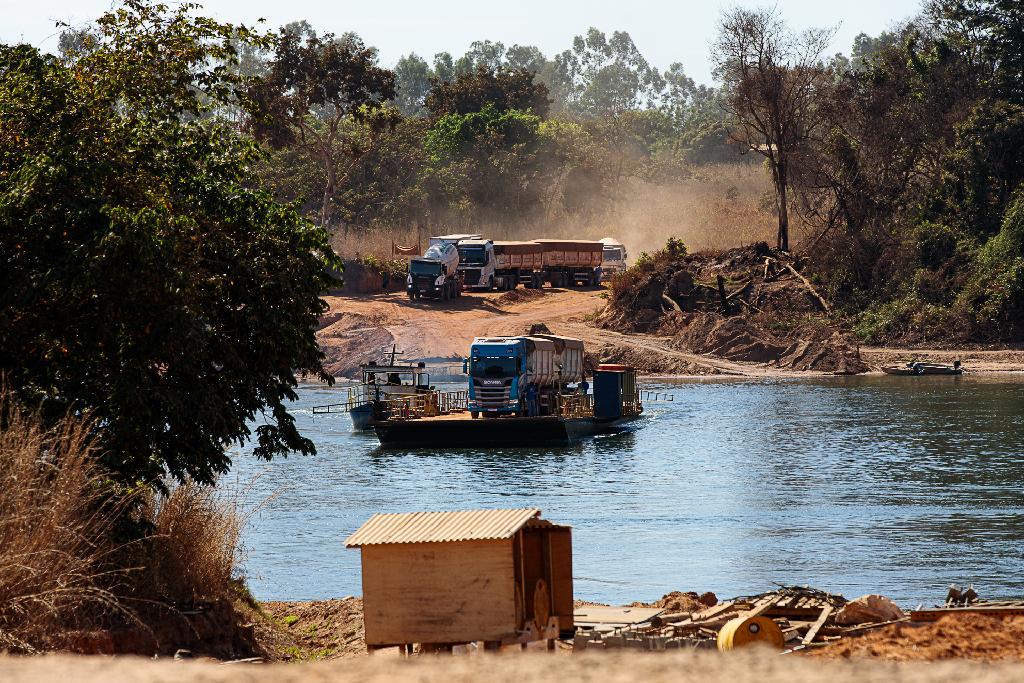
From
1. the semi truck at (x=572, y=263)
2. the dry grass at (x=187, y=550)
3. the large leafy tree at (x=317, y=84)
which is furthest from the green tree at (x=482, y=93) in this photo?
the dry grass at (x=187, y=550)

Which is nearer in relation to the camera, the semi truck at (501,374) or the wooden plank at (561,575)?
the wooden plank at (561,575)

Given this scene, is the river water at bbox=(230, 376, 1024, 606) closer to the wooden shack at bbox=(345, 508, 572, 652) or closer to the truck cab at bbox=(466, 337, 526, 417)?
the truck cab at bbox=(466, 337, 526, 417)

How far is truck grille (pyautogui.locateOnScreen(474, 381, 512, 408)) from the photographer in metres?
57.7

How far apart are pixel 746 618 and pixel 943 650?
118 inches

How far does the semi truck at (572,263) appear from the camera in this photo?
10338 centimetres

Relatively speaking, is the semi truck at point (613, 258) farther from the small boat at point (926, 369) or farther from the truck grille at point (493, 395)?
the truck grille at point (493, 395)

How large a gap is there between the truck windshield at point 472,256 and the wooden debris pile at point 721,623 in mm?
75818

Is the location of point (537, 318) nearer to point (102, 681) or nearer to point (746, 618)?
point (746, 618)

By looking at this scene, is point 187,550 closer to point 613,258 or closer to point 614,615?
point 614,615

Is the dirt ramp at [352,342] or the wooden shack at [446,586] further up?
the dirt ramp at [352,342]

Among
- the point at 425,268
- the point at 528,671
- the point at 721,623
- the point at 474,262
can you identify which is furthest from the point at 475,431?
the point at 528,671

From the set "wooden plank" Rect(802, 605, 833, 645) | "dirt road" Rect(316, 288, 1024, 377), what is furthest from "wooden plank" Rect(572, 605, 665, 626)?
"dirt road" Rect(316, 288, 1024, 377)

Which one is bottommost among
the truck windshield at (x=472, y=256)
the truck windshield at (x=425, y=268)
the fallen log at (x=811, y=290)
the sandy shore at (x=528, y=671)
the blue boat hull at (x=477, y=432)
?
the blue boat hull at (x=477, y=432)

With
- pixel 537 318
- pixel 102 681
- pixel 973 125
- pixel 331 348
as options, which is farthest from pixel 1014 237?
pixel 102 681
